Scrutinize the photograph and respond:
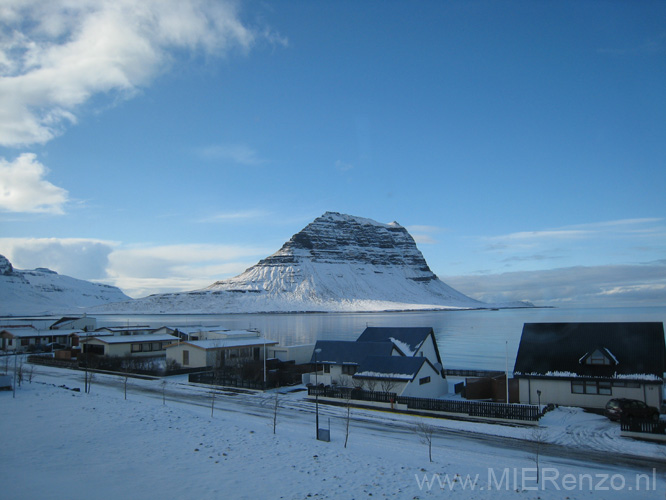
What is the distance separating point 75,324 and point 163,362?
138 ft

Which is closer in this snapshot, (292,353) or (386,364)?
(386,364)

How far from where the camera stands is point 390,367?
1411 inches

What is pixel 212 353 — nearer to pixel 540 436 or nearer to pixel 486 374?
pixel 486 374

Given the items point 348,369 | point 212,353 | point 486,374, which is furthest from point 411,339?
point 212,353

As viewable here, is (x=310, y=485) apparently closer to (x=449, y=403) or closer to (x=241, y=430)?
(x=241, y=430)

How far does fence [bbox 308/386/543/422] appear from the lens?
28.2 m

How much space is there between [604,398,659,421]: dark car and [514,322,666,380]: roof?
2436mm

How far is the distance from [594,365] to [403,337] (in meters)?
15.6

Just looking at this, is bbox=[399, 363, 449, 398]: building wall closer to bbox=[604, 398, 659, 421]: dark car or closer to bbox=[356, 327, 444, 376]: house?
bbox=[356, 327, 444, 376]: house

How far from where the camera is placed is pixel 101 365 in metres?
51.7

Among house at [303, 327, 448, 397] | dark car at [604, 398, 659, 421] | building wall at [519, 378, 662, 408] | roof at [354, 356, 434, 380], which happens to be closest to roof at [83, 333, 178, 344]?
house at [303, 327, 448, 397]

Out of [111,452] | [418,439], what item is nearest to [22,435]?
[111,452]

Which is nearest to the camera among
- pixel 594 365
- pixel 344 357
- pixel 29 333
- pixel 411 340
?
pixel 594 365

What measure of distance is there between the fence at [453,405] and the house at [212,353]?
16.2m
